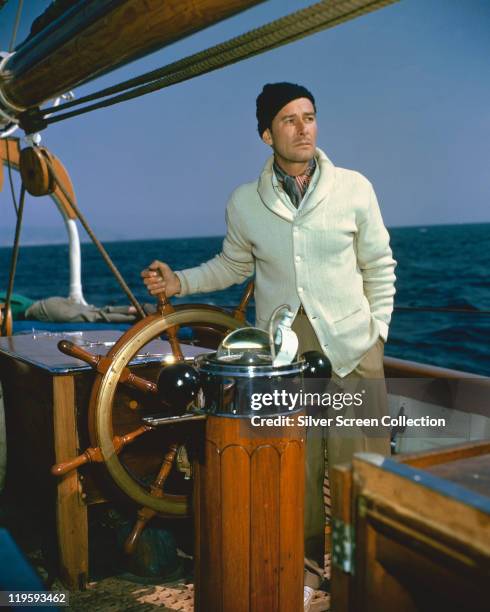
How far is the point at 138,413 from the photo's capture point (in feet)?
7.51

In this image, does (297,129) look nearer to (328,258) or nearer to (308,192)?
(308,192)

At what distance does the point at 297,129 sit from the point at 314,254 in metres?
0.39

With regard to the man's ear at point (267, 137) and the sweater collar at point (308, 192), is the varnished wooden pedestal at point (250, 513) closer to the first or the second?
the sweater collar at point (308, 192)

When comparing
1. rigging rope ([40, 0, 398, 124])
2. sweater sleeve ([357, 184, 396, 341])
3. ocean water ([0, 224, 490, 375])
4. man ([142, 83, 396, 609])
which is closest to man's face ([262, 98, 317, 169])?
man ([142, 83, 396, 609])

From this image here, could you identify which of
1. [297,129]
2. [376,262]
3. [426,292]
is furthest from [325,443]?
[426,292]

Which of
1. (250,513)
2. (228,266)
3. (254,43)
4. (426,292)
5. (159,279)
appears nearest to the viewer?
(254,43)

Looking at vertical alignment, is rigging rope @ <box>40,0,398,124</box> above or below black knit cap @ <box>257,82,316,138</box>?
below

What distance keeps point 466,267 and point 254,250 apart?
38.1m

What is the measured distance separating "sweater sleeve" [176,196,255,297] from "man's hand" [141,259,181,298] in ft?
0.25

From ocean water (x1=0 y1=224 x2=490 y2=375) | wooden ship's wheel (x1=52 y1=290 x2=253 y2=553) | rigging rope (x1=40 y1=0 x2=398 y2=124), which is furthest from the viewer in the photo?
ocean water (x1=0 y1=224 x2=490 y2=375)

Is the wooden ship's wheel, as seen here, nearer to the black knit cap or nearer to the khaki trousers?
the khaki trousers

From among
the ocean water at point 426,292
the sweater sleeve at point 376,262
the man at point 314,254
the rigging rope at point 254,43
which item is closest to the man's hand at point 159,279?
the man at point 314,254

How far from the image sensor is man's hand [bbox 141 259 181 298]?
1993 mm

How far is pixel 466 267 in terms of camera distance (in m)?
38.0
